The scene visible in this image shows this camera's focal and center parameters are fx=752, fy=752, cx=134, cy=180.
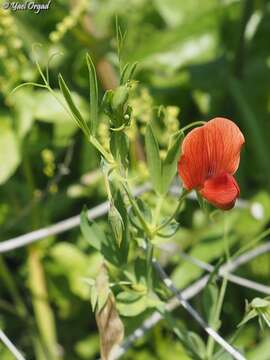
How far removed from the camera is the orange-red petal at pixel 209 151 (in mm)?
727

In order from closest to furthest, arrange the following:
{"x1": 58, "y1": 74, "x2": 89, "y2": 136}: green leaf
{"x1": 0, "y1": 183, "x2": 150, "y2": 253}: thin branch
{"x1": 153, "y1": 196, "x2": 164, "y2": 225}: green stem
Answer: {"x1": 58, "y1": 74, "x2": 89, "y2": 136}: green leaf → {"x1": 153, "y1": 196, "x2": 164, "y2": 225}: green stem → {"x1": 0, "y1": 183, "x2": 150, "y2": 253}: thin branch

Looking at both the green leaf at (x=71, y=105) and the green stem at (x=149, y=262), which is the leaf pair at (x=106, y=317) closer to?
the green stem at (x=149, y=262)

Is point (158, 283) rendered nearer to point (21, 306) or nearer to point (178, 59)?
point (21, 306)

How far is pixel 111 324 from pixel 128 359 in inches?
20.4

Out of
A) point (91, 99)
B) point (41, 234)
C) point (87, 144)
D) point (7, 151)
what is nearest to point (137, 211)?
point (91, 99)

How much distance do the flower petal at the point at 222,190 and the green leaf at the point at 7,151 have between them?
55 cm

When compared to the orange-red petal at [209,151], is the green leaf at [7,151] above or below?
below

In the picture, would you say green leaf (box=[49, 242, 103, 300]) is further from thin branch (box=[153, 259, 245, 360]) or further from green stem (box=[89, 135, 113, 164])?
green stem (box=[89, 135, 113, 164])

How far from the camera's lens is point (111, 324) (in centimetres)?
81

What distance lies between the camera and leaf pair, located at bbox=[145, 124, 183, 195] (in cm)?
79

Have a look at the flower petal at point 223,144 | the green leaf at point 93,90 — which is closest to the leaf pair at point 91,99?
the green leaf at point 93,90

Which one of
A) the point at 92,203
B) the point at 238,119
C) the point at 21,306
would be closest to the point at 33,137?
the point at 92,203

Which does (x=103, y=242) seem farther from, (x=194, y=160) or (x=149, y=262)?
(x=194, y=160)

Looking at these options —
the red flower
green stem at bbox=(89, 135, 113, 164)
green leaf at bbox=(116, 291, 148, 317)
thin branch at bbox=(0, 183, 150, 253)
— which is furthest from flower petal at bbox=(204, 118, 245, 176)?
thin branch at bbox=(0, 183, 150, 253)
